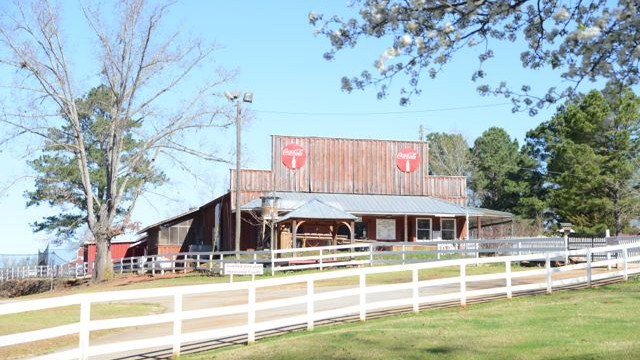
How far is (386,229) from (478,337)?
109 feet

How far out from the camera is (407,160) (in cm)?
4769

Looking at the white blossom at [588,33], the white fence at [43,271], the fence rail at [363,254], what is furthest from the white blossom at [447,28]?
the white fence at [43,271]

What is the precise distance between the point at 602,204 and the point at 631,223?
5.02 metres

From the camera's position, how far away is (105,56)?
39688mm

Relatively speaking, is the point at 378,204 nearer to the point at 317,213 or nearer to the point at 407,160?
the point at 407,160

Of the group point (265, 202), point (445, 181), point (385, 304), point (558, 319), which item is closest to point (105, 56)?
point (265, 202)

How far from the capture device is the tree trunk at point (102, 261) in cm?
4056

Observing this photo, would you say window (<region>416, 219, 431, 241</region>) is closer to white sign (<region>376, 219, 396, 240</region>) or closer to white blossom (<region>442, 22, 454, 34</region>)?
white sign (<region>376, 219, 396, 240</region>)

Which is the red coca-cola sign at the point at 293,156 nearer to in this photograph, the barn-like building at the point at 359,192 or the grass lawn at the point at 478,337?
the barn-like building at the point at 359,192

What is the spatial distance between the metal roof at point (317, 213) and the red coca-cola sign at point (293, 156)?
8298 mm

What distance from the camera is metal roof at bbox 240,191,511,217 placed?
4194 centimetres

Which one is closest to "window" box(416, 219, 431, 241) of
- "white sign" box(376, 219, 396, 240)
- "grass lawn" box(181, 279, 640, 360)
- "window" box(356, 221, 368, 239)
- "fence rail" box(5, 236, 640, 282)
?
"white sign" box(376, 219, 396, 240)

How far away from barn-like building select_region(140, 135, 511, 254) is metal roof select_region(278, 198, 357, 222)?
3452 millimetres

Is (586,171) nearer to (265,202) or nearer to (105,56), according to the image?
(265,202)
